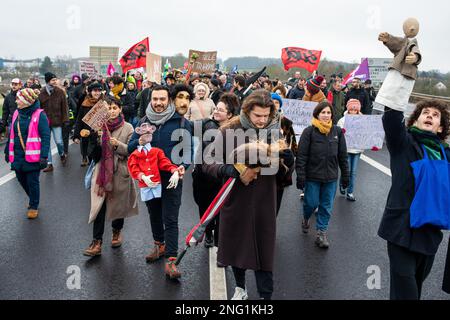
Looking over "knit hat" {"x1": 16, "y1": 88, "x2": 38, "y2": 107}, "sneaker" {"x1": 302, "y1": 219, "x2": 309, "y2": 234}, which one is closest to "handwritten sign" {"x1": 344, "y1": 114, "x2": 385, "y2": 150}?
"sneaker" {"x1": 302, "y1": 219, "x2": 309, "y2": 234}

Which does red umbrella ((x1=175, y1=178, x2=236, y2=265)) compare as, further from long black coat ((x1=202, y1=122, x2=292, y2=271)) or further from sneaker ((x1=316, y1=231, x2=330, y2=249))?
sneaker ((x1=316, y1=231, x2=330, y2=249))

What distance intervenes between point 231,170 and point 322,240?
235 cm

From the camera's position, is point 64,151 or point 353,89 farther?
point 353,89

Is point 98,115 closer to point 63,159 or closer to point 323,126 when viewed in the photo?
point 323,126

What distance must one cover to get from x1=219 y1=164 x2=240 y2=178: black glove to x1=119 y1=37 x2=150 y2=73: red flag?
391 inches

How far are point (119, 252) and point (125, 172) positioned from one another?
943mm

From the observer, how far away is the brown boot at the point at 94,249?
4.60 metres

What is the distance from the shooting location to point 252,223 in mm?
3338

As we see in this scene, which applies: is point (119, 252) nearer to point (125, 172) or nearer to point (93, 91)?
point (125, 172)

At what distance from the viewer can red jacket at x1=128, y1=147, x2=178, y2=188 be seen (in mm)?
4195

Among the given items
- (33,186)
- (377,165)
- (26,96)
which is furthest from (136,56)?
(377,165)
